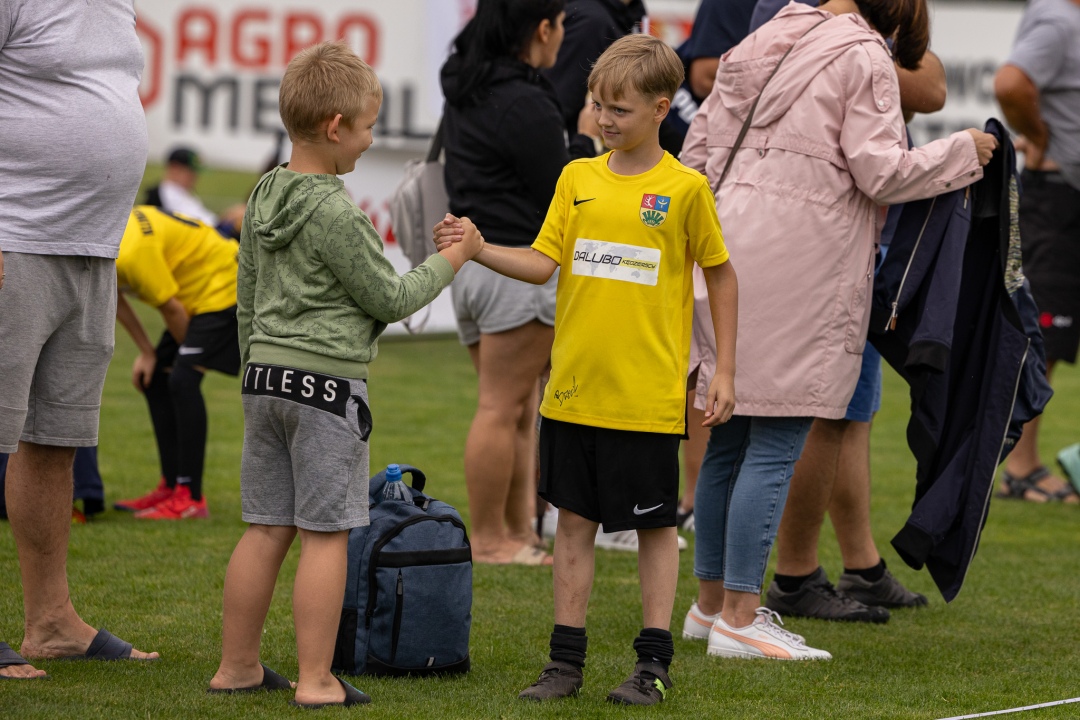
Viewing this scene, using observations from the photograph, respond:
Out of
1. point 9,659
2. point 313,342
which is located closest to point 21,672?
point 9,659

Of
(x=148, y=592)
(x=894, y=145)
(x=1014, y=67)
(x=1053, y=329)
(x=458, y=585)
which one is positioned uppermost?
(x=1014, y=67)

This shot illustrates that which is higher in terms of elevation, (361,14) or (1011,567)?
(361,14)

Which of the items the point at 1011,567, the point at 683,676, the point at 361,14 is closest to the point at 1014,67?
the point at 1011,567

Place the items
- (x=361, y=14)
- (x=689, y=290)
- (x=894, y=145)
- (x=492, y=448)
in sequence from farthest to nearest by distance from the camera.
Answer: (x=361, y=14)
(x=492, y=448)
(x=894, y=145)
(x=689, y=290)

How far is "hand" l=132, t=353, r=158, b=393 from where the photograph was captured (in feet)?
20.7

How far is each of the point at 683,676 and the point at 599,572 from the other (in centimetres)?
146

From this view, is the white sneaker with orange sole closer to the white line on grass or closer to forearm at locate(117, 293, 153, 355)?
the white line on grass

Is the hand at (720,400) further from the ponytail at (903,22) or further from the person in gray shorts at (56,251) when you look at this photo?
the person in gray shorts at (56,251)

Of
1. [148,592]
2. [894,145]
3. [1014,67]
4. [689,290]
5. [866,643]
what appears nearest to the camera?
[689,290]

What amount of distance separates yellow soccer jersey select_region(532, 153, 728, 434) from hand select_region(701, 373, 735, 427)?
0.23ft

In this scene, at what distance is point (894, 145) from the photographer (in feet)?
13.0

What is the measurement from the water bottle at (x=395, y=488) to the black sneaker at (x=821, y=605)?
1.38 m

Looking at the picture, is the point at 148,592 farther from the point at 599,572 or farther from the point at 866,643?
the point at 866,643

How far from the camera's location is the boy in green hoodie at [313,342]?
3.31m
